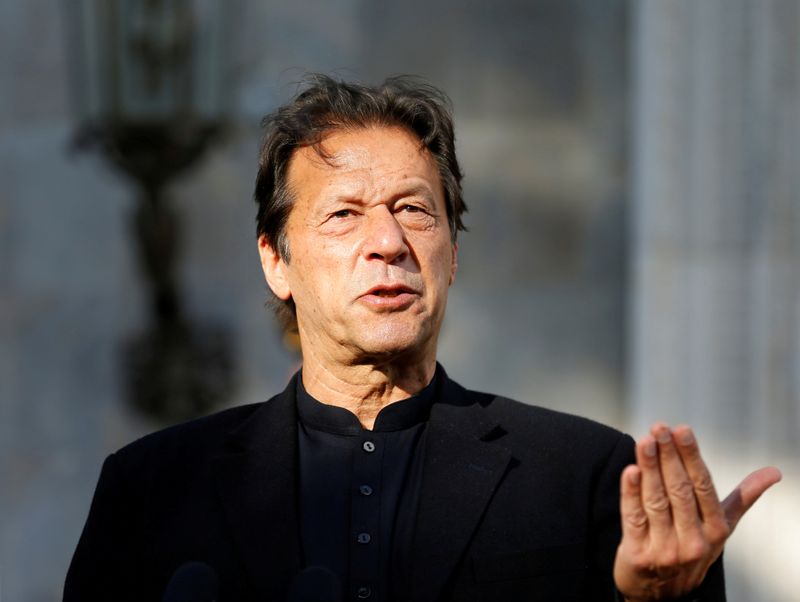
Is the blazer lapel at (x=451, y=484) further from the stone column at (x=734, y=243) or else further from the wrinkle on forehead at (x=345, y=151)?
the stone column at (x=734, y=243)

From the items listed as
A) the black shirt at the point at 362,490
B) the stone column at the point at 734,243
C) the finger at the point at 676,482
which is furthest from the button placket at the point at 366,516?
the stone column at the point at 734,243

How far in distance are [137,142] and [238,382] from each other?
3.38ft

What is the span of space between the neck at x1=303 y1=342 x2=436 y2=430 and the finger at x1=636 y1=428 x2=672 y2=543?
641 mm

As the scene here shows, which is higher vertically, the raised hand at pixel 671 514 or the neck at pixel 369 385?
the neck at pixel 369 385

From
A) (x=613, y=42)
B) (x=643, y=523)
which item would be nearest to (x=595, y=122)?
(x=613, y=42)

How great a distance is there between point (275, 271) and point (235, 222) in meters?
3.22

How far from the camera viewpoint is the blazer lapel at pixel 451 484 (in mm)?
2492

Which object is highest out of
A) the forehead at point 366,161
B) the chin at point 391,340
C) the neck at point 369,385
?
the forehead at point 366,161

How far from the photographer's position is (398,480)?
2.63 m

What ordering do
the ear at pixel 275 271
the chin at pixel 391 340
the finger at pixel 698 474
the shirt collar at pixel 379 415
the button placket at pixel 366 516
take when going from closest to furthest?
1. the finger at pixel 698 474
2. the button placket at pixel 366 516
3. the chin at pixel 391 340
4. the shirt collar at pixel 379 415
5. the ear at pixel 275 271

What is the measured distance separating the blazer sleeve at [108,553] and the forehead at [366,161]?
2.09 ft

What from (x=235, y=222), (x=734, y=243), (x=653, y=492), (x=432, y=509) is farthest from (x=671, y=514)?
(x=235, y=222)

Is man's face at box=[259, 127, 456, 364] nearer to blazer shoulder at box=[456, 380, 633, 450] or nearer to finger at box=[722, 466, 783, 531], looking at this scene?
blazer shoulder at box=[456, 380, 633, 450]

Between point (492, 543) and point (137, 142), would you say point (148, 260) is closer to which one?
point (137, 142)
